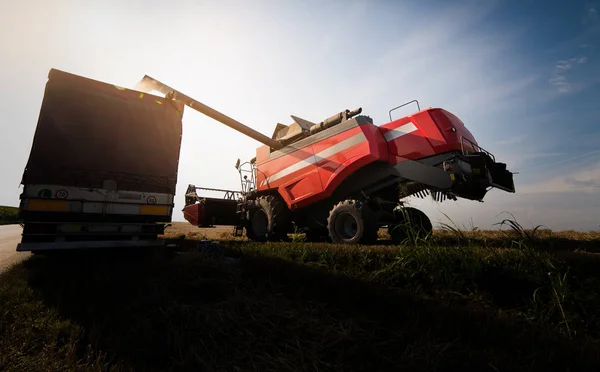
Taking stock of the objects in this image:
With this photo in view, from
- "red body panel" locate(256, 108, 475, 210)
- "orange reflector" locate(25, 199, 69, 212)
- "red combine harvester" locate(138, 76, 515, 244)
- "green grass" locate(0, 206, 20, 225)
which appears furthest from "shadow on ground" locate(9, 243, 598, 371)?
"green grass" locate(0, 206, 20, 225)

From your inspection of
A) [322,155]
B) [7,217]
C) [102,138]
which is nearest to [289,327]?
[322,155]

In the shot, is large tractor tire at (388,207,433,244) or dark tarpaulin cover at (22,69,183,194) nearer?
dark tarpaulin cover at (22,69,183,194)

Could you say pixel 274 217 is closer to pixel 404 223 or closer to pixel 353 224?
pixel 353 224

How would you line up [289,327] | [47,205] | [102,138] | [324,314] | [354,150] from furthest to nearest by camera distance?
1. [354,150]
2. [102,138]
3. [47,205]
4. [324,314]
5. [289,327]

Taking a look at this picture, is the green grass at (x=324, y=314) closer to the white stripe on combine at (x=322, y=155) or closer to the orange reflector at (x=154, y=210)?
the orange reflector at (x=154, y=210)

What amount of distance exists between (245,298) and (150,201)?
3.98 m

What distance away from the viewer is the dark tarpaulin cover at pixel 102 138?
17.0 ft

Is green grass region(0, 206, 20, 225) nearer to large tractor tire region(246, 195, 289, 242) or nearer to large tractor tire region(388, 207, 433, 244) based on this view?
large tractor tire region(246, 195, 289, 242)

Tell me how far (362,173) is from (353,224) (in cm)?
124

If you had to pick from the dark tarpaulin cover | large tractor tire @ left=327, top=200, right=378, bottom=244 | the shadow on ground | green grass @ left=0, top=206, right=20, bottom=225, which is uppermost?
the dark tarpaulin cover

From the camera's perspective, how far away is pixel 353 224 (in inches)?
249

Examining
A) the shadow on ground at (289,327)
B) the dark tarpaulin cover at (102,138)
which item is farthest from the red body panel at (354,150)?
the shadow on ground at (289,327)

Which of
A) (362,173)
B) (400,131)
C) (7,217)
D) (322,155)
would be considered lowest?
(7,217)

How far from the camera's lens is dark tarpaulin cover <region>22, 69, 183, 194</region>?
5191 millimetres
